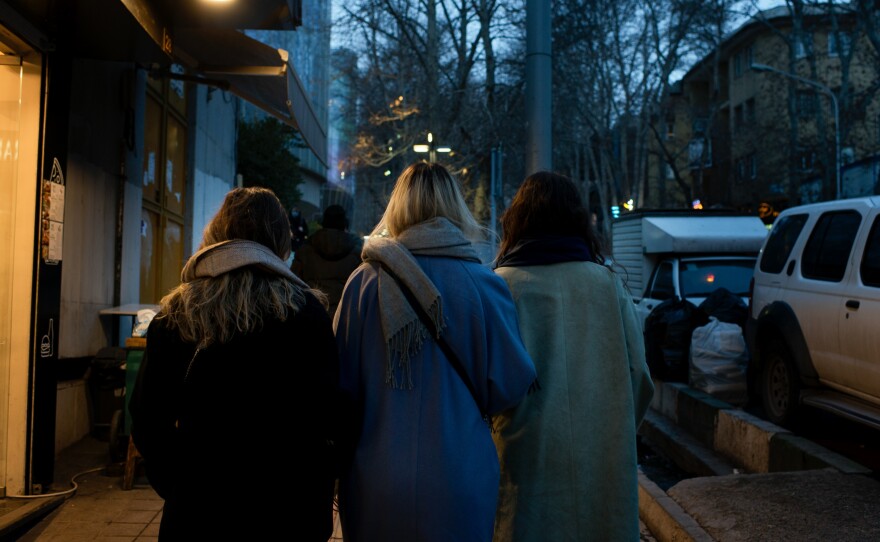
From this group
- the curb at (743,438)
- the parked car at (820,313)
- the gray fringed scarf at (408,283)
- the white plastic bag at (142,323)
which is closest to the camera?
the gray fringed scarf at (408,283)

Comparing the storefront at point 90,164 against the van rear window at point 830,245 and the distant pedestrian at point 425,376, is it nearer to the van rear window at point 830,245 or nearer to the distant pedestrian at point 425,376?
the distant pedestrian at point 425,376

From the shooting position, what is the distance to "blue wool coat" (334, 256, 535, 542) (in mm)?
2275

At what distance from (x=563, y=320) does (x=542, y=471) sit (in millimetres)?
558

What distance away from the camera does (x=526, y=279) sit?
9.84 ft

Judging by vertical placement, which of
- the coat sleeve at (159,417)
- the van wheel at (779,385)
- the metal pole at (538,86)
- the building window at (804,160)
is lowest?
the van wheel at (779,385)

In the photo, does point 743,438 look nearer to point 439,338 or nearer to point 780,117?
point 439,338

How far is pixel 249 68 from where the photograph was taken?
25.4ft

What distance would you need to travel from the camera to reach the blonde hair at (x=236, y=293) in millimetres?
2350

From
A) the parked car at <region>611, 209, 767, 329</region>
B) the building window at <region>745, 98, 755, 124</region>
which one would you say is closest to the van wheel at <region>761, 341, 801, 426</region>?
the parked car at <region>611, 209, 767, 329</region>

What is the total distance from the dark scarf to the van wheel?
4.47 meters

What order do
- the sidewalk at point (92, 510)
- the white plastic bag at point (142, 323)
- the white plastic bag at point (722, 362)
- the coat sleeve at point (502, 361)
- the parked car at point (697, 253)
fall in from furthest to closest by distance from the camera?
the parked car at point (697, 253) → the white plastic bag at point (722, 362) → the white plastic bag at point (142, 323) → the sidewalk at point (92, 510) → the coat sleeve at point (502, 361)

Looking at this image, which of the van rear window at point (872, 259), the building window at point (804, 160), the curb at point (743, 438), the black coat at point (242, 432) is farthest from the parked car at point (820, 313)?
the building window at point (804, 160)

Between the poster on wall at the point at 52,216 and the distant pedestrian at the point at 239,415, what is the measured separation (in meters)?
3.18

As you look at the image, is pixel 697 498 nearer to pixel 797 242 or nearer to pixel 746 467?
pixel 746 467
